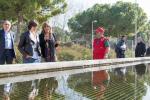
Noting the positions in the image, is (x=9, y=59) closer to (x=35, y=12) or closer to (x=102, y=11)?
(x=35, y=12)

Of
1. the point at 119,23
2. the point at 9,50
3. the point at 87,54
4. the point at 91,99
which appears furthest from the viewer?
the point at 119,23

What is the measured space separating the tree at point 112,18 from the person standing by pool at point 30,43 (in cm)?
5542

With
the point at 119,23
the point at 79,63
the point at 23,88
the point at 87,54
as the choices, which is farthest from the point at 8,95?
the point at 119,23

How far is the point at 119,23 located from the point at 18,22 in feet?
130

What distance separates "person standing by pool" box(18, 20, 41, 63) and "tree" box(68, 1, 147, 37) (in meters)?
55.4

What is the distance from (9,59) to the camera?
1048 cm

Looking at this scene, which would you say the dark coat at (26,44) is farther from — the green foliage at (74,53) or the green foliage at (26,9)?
the green foliage at (26,9)

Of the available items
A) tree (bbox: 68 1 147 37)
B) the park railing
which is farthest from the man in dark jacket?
tree (bbox: 68 1 147 37)

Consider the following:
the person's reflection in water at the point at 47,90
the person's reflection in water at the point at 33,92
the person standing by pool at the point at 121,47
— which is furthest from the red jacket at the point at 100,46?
the person standing by pool at the point at 121,47

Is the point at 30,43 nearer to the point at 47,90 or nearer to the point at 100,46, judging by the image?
the point at 47,90

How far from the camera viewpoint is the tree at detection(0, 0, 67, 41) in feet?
98.0

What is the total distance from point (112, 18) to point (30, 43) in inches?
2472

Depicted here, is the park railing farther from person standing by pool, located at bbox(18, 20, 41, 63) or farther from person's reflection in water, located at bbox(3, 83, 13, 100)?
person's reflection in water, located at bbox(3, 83, 13, 100)

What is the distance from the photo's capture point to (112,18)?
7225cm
